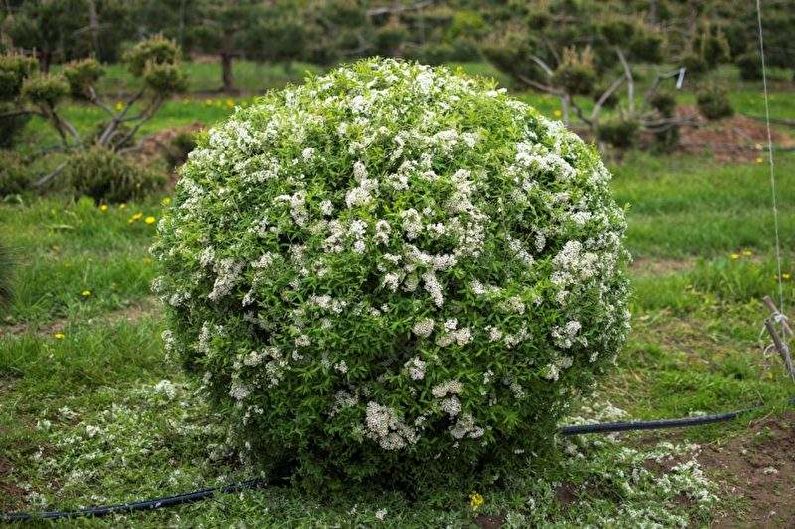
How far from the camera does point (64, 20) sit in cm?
1101

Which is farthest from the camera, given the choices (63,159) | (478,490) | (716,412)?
(63,159)

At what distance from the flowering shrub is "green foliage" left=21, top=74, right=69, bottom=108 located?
4.32m

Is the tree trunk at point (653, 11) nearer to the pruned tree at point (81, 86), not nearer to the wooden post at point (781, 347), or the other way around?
the pruned tree at point (81, 86)

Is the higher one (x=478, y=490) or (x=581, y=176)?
(x=581, y=176)

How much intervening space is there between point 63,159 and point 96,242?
2375mm

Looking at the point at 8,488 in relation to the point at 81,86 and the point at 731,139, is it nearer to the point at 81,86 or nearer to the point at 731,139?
the point at 81,86

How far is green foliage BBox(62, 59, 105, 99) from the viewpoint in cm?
831

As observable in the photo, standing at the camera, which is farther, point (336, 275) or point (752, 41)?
point (752, 41)

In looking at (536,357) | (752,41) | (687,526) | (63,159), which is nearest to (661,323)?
(687,526)

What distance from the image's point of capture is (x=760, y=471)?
4336mm

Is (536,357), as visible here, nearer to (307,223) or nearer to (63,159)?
(307,223)

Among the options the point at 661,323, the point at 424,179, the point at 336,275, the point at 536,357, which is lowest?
the point at 661,323

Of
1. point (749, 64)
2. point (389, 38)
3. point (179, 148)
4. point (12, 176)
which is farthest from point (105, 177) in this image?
point (749, 64)

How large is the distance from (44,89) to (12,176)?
786 millimetres
